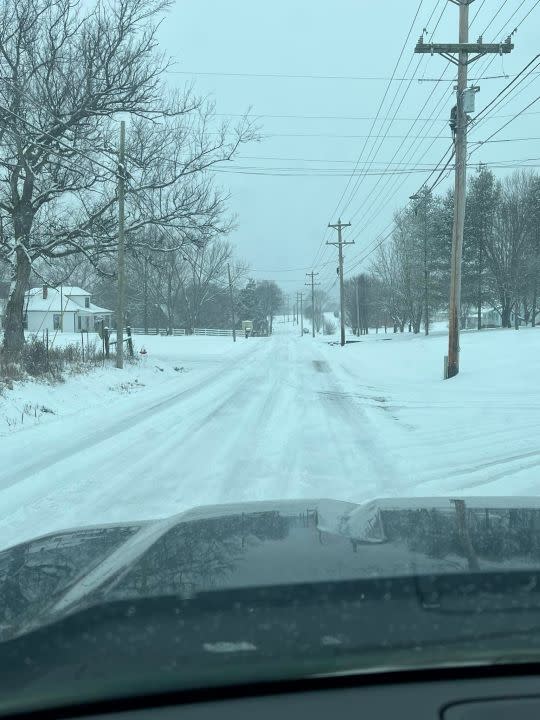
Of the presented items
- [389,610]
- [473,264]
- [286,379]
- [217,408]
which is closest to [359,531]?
[389,610]

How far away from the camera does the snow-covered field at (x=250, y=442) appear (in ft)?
25.2

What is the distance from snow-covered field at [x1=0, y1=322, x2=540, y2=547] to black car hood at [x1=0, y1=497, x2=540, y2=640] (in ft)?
9.29

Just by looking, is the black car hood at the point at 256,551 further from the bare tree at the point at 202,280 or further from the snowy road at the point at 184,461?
the bare tree at the point at 202,280

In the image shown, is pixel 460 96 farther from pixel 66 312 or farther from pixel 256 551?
pixel 66 312

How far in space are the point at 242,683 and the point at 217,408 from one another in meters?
13.0

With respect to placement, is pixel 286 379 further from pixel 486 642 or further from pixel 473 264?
pixel 473 264

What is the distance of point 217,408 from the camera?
49.3 ft

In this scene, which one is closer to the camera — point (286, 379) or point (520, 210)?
point (286, 379)

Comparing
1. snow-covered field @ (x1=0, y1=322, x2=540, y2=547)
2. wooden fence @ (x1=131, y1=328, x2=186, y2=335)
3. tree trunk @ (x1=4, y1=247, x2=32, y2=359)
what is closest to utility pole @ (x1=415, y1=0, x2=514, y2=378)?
snow-covered field @ (x1=0, y1=322, x2=540, y2=547)

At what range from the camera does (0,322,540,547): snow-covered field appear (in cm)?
768

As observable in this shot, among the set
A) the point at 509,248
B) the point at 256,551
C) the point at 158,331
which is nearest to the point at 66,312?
the point at 158,331

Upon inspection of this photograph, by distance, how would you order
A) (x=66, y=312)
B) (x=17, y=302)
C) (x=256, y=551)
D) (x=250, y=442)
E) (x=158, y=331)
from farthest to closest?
(x=158, y=331), (x=66, y=312), (x=17, y=302), (x=250, y=442), (x=256, y=551)

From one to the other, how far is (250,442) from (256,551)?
7705 millimetres

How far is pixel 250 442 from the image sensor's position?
35.5 feet
